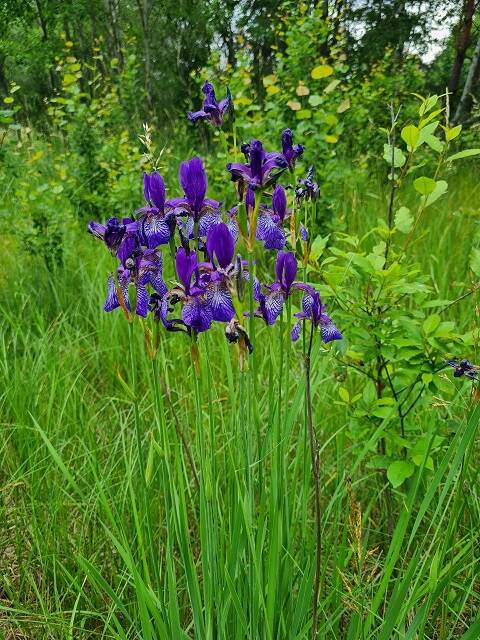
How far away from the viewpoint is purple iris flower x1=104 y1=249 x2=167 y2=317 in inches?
39.2

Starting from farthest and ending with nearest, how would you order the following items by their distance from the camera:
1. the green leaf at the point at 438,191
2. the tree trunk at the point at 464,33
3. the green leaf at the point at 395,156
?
the tree trunk at the point at 464,33 → the green leaf at the point at 395,156 → the green leaf at the point at 438,191

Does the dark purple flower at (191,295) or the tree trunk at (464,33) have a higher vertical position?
the tree trunk at (464,33)

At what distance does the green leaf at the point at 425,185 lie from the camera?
55.6 inches

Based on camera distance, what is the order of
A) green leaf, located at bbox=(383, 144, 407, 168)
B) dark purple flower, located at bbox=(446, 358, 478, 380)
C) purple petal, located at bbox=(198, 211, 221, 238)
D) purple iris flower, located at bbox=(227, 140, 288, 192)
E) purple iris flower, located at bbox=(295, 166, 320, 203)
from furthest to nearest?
green leaf, located at bbox=(383, 144, 407, 168) < dark purple flower, located at bbox=(446, 358, 478, 380) < purple iris flower, located at bbox=(295, 166, 320, 203) < purple petal, located at bbox=(198, 211, 221, 238) < purple iris flower, located at bbox=(227, 140, 288, 192)

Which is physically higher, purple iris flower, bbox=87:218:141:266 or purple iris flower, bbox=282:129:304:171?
purple iris flower, bbox=282:129:304:171

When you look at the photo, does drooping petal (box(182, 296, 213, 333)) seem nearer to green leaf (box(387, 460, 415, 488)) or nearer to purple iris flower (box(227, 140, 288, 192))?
purple iris flower (box(227, 140, 288, 192))

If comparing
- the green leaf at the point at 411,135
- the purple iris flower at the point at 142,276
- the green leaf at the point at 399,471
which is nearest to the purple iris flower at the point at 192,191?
the purple iris flower at the point at 142,276

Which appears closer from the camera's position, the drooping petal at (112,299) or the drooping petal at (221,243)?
the drooping petal at (221,243)

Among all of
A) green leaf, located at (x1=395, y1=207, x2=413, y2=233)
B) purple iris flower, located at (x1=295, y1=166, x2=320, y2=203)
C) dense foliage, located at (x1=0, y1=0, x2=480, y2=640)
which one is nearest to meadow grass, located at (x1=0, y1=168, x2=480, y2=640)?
dense foliage, located at (x1=0, y1=0, x2=480, y2=640)

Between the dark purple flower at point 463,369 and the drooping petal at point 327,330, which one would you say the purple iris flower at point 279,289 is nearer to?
the drooping petal at point 327,330

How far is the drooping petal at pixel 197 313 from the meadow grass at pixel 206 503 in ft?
0.19

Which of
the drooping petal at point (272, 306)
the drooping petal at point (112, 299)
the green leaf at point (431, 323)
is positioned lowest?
the green leaf at point (431, 323)

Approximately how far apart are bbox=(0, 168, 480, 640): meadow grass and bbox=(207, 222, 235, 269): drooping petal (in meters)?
0.17

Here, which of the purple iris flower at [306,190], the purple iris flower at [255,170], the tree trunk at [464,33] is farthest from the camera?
the tree trunk at [464,33]
